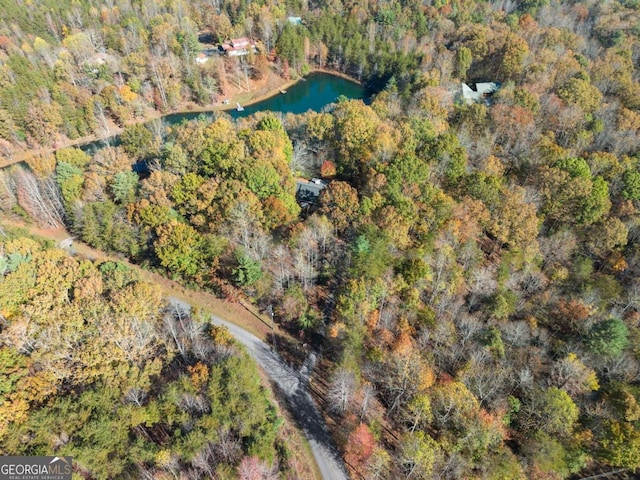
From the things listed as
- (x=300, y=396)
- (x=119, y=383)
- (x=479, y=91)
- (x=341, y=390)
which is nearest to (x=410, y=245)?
(x=341, y=390)

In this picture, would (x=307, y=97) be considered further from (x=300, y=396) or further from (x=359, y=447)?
(x=359, y=447)

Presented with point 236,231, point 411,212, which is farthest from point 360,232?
point 236,231

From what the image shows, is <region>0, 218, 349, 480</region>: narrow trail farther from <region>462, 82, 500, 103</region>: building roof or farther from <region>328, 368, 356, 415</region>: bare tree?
<region>462, 82, 500, 103</region>: building roof

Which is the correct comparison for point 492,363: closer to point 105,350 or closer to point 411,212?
point 411,212

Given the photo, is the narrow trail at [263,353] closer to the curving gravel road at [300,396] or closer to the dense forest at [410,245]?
the curving gravel road at [300,396]

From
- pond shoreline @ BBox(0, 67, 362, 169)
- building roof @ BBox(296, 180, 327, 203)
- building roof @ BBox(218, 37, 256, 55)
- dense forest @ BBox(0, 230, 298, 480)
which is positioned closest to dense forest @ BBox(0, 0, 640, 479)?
dense forest @ BBox(0, 230, 298, 480)

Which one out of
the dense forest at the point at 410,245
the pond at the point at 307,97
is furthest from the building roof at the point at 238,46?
the dense forest at the point at 410,245
